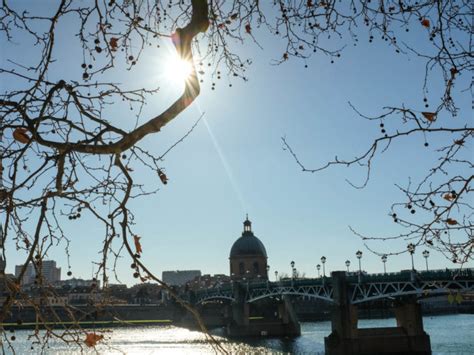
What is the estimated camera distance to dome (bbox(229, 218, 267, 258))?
128625mm

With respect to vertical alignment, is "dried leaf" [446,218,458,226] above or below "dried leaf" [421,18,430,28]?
below

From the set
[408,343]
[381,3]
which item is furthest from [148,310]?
[381,3]

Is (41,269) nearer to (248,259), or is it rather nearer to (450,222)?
(450,222)

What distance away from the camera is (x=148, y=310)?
131625 millimetres

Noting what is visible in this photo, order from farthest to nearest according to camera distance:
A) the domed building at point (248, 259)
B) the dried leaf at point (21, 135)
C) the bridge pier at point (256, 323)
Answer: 1. the domed building at point (248, 259)
2. the bridge pier at point (256, 323)
3. the dried leaf at point (21, 135)

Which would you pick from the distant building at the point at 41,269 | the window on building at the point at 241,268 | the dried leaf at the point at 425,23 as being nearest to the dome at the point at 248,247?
the window on building at the point at 241,268

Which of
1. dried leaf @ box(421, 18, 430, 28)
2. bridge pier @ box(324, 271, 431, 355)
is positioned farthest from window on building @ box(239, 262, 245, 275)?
dried leaf @ box(421, 18, 430, 28)

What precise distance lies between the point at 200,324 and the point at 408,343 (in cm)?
5921

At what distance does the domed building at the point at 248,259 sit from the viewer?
4997 inches

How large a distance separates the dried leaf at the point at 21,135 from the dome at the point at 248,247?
126 meters

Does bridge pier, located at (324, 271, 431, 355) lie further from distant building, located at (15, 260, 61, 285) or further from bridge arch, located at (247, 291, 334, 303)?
distant building, located at (15, 260, 61, 285)

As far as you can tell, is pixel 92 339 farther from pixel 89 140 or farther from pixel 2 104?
pixel 2 104

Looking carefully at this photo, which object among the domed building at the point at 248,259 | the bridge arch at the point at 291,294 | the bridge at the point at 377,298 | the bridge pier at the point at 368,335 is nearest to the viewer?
the bridge at the point at 377,298

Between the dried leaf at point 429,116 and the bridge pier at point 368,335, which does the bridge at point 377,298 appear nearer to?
the bridge pier at point 368,335
